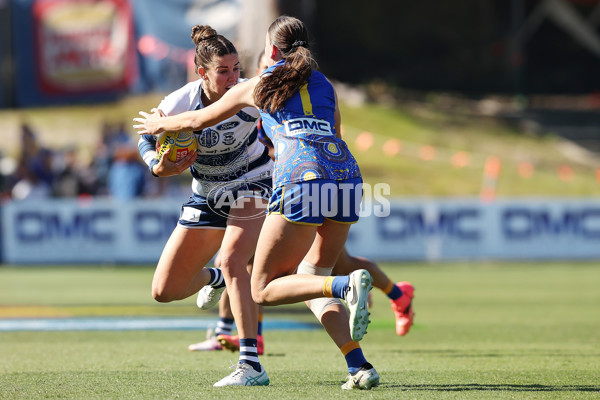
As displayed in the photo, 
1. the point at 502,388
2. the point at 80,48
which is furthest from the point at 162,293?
the point at 80,48

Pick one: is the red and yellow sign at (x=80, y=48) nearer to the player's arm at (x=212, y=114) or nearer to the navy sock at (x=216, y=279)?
the navy sock at (x=216, y=279)

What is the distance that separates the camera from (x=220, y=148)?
5965mm

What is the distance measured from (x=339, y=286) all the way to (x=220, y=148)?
165 centimetres

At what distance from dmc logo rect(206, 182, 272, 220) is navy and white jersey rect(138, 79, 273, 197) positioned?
46mm

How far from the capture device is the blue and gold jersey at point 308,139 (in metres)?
4.88

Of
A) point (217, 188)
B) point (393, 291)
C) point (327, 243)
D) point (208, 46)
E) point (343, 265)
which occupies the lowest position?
point (393, 291)

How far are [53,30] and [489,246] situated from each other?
12.5 metres

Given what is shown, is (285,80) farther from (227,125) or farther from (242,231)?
(242,231)

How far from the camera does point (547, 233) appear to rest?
1719 cm

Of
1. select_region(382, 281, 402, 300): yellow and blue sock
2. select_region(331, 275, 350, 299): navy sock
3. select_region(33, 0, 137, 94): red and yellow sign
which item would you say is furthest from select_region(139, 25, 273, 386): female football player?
select_region(33, 0, 137, 94): red and yellow sign

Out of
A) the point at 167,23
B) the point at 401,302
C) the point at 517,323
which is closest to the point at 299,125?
the point at 401,302

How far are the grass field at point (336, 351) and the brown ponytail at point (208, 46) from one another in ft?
6.41

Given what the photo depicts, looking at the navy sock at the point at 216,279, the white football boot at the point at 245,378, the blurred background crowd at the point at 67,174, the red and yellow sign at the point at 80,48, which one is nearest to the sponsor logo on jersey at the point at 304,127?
the white football boot at the point at 245,378

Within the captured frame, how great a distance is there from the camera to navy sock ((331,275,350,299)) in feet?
15.3
